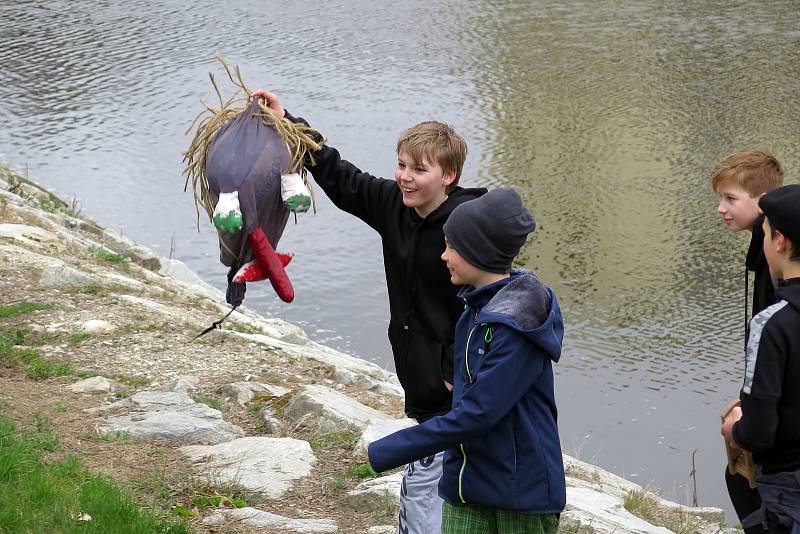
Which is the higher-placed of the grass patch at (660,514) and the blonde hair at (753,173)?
the blonde hair at (753,173)

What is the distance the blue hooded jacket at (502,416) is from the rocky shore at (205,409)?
1669mm

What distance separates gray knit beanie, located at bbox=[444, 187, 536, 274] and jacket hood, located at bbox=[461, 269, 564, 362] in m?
0.08

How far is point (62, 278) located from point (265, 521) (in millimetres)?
4285

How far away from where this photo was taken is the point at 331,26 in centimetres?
2681

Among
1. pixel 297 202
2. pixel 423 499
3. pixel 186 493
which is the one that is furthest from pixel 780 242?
pixel 186 493

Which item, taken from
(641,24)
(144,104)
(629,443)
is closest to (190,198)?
(144,104)

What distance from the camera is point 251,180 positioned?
4.04m

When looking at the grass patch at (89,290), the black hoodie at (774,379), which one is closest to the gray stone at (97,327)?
the grass patch at (89,290)

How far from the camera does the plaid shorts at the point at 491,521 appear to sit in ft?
10.5

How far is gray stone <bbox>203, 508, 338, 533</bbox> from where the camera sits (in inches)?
179

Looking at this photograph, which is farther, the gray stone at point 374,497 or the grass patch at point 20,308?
the grass patch at point 20,308

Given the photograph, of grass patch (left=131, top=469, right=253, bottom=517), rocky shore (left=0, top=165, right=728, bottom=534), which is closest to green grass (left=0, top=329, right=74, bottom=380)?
rocky shore (left=0, top=165, right=728, bottom=534)

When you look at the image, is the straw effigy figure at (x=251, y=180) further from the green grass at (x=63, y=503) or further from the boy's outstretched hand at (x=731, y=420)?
the boy's outstretched hand at (x=731, y=420)

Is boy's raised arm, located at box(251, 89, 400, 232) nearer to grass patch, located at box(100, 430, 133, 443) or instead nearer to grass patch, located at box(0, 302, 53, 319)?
grass patch, located at box(100, 430, 133, 443)
